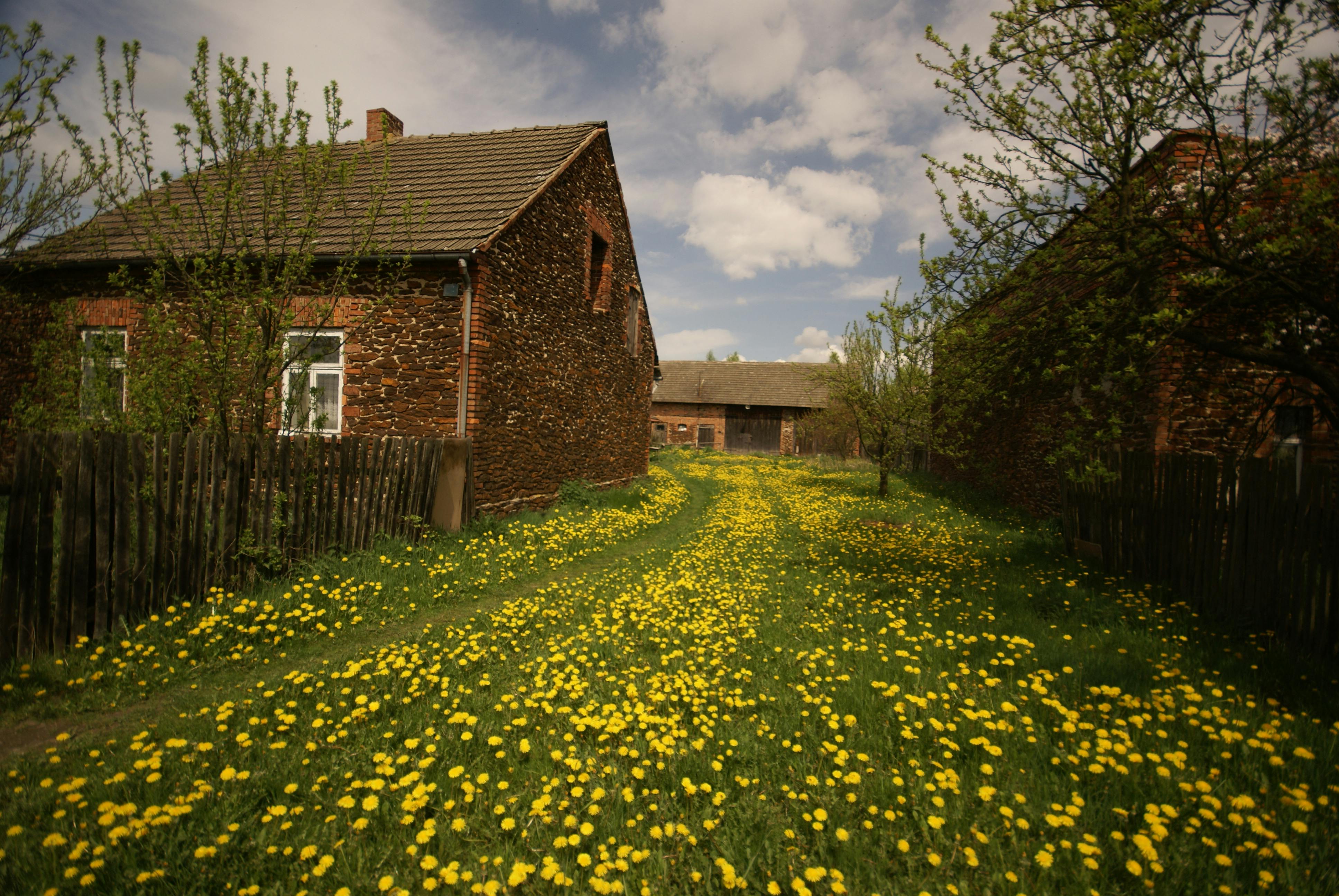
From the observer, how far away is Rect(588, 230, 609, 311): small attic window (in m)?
13.5

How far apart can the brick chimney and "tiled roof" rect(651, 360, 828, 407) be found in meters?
22.6

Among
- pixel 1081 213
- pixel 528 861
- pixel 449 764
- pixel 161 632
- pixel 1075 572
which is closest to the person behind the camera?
pixel 528 861

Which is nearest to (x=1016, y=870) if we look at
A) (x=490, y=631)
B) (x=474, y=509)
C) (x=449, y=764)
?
(x=449, y=764)

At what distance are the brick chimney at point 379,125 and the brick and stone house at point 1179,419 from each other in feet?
47.4

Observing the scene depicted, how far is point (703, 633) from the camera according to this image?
546cm

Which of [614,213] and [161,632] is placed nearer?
[161,632]

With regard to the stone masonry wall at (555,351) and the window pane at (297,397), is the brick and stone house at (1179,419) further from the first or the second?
the window pane at (297,397)

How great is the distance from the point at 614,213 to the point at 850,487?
10.6 metres

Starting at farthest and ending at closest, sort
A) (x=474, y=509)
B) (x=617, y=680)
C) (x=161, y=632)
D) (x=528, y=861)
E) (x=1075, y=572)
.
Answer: (x=474, y=509) → (x=1075, y=572) → (x=161, y=632) → (x=617, y=680) → (x=528, y=861)

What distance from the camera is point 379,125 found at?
47.0ft

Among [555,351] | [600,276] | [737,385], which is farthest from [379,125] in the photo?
[737,385]

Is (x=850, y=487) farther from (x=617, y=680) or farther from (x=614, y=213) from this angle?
(x=617, y=680)

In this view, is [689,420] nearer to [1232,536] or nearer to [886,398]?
[886,398]

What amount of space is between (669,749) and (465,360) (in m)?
7.01
